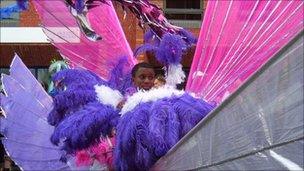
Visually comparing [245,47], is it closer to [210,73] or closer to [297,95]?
[210,73]

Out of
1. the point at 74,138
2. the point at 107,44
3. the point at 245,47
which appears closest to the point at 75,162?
the point at 74,138

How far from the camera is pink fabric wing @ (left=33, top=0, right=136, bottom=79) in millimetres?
4133

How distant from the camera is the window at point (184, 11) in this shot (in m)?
12.9

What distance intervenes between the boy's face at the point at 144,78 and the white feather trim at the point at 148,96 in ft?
0.95

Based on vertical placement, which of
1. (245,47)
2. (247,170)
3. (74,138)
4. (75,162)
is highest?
(245,47)

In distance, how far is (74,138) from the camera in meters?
3.21

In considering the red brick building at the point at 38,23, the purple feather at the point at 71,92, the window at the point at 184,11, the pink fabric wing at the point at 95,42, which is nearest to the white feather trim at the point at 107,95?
the purple feather at the point at 71,92

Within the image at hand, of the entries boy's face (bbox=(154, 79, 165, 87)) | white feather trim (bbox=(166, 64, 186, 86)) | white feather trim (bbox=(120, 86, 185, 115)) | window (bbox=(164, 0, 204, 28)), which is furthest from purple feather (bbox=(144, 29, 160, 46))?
window (bbox=(164, 0, 204, 28))

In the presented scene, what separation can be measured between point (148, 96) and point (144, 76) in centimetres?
46

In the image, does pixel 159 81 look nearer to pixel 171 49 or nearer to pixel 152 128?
pixel 171 49

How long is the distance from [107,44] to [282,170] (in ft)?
8.66

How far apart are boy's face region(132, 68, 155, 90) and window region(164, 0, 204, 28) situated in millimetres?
9034

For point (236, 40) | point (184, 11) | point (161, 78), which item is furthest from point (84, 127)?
point (184, 11)

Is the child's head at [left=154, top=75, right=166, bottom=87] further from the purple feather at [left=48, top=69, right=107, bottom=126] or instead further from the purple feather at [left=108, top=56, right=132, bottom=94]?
the purple feather at [left=48, top=69, right=107, bottom=126]
